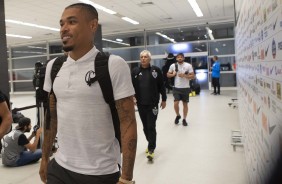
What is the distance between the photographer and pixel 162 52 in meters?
16.3

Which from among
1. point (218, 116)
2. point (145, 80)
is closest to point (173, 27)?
point (218, 116)

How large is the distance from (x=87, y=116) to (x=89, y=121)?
0.03m

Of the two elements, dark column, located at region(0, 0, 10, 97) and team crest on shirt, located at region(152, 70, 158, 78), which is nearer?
team crest on shirt, located at region(152, 70, 158, 78)

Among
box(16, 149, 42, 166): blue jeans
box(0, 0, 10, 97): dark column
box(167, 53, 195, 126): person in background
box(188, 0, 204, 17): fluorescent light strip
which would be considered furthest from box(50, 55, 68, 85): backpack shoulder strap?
box(188, 0, 204, 17): fluorescent light strip

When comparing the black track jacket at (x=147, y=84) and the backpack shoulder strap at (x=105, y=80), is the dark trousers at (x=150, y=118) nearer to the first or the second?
the black track jacket at (x=147, y=84)

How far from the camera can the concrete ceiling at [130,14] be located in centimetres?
968

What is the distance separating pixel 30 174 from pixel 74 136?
2.72 metres

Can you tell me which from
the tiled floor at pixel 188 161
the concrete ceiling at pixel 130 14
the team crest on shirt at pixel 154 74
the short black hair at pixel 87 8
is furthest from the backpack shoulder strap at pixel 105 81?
the concrete ceiling at pixel 130 14

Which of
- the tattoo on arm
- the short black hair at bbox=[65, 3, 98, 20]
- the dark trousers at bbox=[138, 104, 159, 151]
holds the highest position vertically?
the short black hair at bbox=[65, 3, 98, 20]

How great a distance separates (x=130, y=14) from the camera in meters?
12.0

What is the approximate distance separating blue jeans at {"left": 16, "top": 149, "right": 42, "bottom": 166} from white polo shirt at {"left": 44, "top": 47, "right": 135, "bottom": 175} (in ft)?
9.82

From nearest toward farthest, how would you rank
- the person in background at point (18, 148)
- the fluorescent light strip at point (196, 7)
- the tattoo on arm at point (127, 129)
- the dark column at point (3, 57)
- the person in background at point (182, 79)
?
the tattoo on arm at point (127, 129) < the person in background at point (18, 148) < the person in background at point (182, 79) < the dark column at point (3, 57) < the fluorescent light strip at point (196, 7)

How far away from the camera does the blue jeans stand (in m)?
4.14

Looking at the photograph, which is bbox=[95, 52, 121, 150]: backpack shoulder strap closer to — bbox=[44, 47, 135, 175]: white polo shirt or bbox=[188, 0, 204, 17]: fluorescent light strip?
bbox=[44, 47, 135, 175]: white polo shirt
